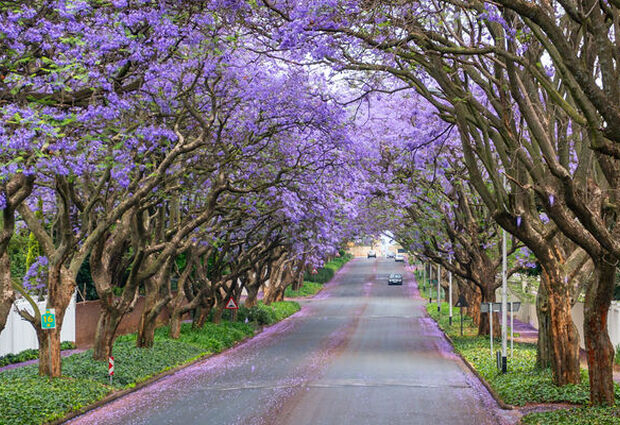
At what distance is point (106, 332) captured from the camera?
21938mm

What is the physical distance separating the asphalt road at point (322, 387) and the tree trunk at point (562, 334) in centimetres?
159

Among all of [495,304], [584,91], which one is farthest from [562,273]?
[584,91]

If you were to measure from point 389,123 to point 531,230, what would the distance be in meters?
14.5

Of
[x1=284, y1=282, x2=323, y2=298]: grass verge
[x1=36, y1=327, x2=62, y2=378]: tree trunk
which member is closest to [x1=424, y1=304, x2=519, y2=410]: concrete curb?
[x1=36, y1=327, x2=62, y2=378]: tree trunk

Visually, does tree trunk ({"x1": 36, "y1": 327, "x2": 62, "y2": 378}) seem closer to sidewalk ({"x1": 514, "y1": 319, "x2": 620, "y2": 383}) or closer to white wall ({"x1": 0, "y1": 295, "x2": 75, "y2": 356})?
white wall ({"x1": 0, "y1": 295, "x2": 75, "y2": 356})

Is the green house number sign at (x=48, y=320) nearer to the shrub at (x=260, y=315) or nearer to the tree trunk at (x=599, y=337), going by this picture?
the tree trunk at (x=599, y=337)

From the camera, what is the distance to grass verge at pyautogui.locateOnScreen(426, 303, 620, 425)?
554 inches

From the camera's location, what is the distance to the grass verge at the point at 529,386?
554 inches

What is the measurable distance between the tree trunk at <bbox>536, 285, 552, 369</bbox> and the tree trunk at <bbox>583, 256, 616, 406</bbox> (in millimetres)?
3111

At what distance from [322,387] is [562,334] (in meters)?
6.41

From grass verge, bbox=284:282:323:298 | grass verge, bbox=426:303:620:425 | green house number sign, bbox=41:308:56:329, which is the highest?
green house number sign, bbox=41:308:56:329

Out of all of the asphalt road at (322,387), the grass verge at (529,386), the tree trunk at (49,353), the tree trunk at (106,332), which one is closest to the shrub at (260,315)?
the asphalt road at (322,387)

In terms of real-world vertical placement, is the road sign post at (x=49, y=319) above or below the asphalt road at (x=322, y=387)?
above

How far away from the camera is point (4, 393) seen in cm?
1645
